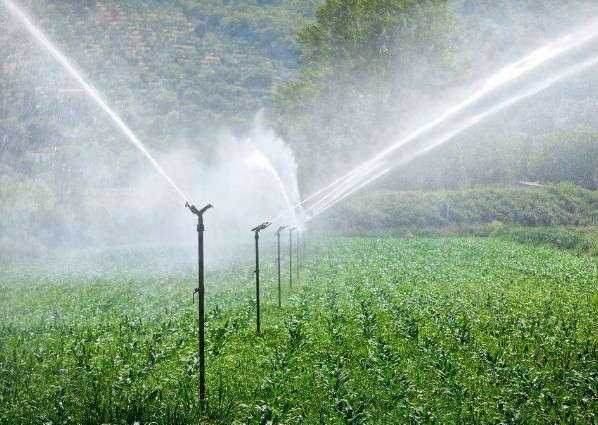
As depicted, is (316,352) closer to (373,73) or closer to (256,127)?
(373,73)

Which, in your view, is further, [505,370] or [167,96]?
[167,96]

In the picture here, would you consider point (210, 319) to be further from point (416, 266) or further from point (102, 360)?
point (416, 266)

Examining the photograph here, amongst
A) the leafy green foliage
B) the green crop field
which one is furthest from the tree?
the green crop field

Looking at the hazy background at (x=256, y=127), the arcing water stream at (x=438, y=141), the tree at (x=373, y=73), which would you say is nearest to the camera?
→ the arcing water stream at (x=438, y=141)

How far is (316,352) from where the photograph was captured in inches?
468

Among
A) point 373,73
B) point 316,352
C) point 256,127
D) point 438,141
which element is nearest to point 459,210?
point 438,141

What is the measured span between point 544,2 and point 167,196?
9274 cm

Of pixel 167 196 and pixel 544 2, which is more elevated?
pixel 544 2

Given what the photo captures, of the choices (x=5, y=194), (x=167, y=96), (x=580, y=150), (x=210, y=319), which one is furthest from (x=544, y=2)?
(x=210, y=319)

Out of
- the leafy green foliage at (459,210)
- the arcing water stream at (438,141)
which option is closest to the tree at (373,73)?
the arcing water stream at (438,141)

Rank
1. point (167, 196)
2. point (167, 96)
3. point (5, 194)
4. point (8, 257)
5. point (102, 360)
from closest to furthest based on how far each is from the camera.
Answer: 1. point (102, 360)
2. point (8, 257)
3. point (5, 194)
4. point (167, 196)
5. point (167, 96)

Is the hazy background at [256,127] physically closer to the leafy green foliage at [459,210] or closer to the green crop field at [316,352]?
the leafy green foliage at [459,210]

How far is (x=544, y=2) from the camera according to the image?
120 m

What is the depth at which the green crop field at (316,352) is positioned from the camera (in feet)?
28.7
